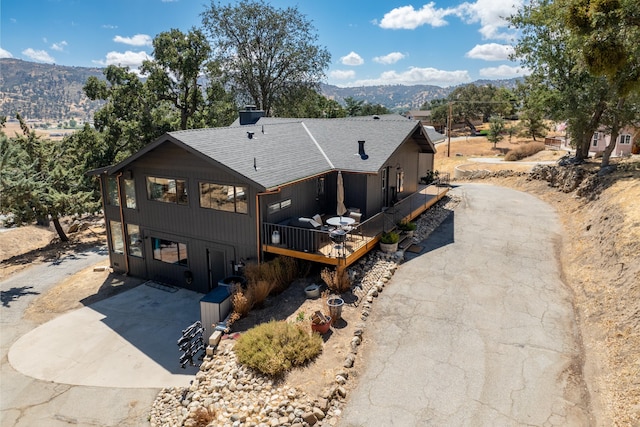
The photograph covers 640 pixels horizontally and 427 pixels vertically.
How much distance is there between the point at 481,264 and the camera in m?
15.4

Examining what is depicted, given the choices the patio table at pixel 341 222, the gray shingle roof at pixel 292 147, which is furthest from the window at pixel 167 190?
the patio table at pixel 341 222

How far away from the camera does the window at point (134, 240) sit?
58.3 ft

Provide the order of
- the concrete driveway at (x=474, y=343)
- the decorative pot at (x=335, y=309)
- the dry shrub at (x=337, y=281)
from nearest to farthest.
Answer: the concrete driveway at (x=474, y=343)
the decorative pot at (x=335, y=309)
the dry shrub at (x=337, y=281)

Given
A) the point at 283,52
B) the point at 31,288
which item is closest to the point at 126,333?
the point at 31,288

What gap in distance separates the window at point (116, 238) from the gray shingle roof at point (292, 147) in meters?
2.83

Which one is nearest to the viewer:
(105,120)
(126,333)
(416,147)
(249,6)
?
(126,333)

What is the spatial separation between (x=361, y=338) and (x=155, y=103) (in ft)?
87.9

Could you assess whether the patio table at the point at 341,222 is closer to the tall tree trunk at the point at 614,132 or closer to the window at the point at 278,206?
the window at the point at 278,206

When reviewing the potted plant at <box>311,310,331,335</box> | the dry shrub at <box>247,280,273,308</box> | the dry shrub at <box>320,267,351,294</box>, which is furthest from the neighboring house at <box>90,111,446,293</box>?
the potted plant at <box>311,310,331,335</box>

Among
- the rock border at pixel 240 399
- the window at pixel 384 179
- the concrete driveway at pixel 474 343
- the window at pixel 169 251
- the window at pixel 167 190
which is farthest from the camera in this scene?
the window at pixel 384 179

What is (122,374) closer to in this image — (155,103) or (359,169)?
(359,169)

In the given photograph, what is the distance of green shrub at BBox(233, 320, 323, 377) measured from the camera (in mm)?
9438

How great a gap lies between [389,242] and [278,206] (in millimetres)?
4553

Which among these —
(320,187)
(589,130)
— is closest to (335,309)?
(320,187)
